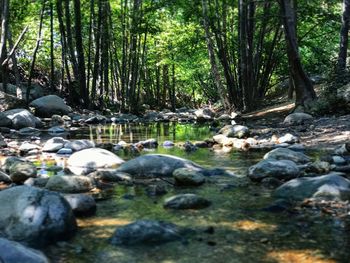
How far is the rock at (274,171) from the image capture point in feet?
17.3

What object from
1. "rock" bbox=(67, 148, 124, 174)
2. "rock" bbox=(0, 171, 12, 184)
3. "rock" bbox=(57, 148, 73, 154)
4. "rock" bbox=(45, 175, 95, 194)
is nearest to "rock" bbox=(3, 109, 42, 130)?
"rock" bbox=(57, 148, 73, 154)

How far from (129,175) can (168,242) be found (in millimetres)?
2406

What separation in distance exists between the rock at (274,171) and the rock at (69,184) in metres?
1.88

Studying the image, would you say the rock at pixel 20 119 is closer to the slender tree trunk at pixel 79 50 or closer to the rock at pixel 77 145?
the rock at pixel 77 145

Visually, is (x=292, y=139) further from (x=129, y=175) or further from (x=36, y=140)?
(x=36, y=140)

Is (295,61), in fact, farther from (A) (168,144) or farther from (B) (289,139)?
(A) (168,144)

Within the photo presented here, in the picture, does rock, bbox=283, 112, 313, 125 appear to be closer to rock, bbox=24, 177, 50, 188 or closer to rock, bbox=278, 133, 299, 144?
rock, bbox=278, 133, 299, 144

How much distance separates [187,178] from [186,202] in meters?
0.98

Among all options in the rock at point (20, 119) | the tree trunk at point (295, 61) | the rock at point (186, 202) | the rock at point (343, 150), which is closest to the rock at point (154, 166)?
the rock at point (186, 202)

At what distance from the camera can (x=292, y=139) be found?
841cm

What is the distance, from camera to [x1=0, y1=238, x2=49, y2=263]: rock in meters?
2.66

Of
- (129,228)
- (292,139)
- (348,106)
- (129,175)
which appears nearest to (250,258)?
(129,228)

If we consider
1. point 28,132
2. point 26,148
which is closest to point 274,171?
point 26,148

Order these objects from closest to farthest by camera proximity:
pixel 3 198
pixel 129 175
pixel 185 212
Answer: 1. pixel 3 198
2. pixel 185 212
3. pixel 129 175
